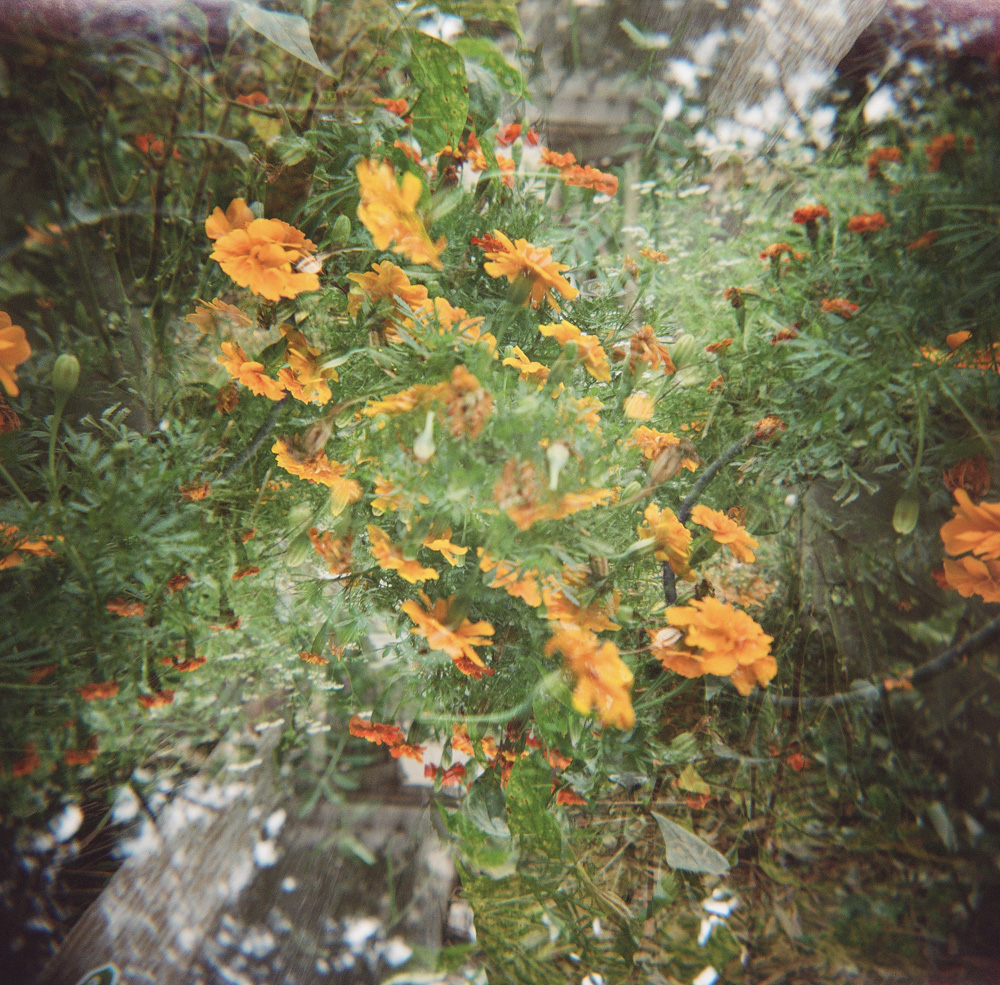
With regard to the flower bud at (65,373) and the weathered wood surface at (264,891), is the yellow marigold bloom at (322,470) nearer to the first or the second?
the flower bud at (65,373)

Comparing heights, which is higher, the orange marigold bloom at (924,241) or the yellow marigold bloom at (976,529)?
the orange marigold bloom at (924,241)

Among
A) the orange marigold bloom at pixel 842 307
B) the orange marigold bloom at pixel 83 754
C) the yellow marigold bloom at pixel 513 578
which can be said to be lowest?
the orange marigold bloom at pixel 83 754

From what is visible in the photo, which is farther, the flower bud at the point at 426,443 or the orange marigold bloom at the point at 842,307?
the orange marigold bloom at the point at 842,307

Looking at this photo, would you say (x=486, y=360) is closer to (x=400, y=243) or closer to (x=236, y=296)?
(x=400, y=243)

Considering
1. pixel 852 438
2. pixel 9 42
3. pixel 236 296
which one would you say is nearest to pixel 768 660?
pixel 852 438

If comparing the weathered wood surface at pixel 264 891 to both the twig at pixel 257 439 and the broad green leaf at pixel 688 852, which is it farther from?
the twig at pixel 257 439

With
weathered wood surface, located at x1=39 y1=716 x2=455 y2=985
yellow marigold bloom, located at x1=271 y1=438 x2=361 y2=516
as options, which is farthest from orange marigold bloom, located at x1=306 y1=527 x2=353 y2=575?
weathered wood surface, located at x1=39 y1=716 x2=455 y2=985

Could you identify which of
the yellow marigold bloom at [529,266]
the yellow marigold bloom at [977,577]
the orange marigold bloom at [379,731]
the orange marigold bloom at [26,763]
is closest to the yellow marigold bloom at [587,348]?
the yellow marigold bloom at [529,266]

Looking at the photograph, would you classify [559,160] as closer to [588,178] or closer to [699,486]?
[588,178]
